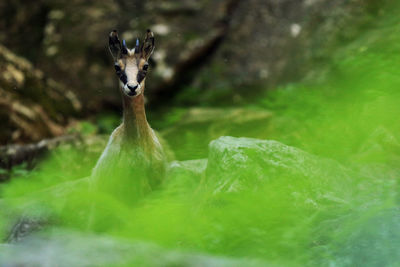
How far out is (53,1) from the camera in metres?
11.2

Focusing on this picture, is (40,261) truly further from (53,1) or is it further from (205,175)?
(53,1)

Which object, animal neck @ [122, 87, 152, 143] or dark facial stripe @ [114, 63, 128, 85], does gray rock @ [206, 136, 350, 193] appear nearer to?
animal neck @ [122, 87, 152, 143]

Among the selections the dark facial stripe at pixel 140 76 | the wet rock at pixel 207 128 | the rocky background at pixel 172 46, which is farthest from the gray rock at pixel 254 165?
the rocky background at pixel 172 46

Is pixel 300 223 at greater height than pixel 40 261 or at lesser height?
greater

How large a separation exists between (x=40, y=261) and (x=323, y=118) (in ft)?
14.4

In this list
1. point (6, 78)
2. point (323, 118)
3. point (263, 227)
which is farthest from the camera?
point (6, 78)

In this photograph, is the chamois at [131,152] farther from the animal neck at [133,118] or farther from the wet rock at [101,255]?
the wet rock at [101,255]

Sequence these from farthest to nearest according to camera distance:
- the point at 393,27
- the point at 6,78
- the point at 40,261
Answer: the point at 6,78 < the point at 393,27 < the point at 40,261

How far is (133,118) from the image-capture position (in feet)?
13.3

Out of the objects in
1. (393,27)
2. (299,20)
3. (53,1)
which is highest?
(53,1)

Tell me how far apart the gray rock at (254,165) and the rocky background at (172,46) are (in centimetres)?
458

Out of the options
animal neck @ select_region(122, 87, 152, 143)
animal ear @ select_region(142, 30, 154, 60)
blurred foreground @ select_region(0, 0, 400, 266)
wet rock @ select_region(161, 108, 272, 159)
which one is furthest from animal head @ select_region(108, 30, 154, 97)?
wet rock @ select_region(161, 108, 272, 159)

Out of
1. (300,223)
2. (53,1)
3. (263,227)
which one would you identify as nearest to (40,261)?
(263,227)

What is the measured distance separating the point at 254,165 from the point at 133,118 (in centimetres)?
111
